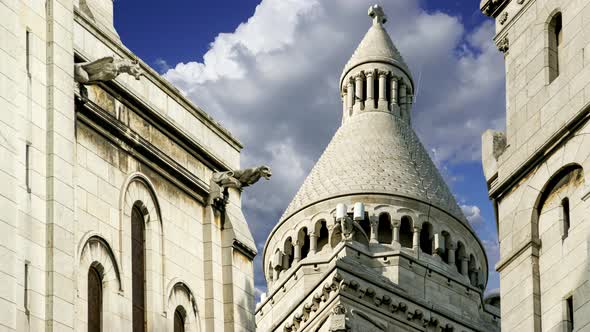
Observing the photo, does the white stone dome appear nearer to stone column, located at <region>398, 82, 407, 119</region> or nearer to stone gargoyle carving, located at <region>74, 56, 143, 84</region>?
stone column, located at <region>398, 82, 407, 119</region>

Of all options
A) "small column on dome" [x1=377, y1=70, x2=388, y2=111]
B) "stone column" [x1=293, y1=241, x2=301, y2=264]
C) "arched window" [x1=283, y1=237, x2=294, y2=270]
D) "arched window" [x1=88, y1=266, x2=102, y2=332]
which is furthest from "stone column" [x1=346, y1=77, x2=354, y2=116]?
"arched window" [x1=88, y1=266, x2=102, y2=332]

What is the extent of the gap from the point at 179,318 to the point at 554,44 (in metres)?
10.3

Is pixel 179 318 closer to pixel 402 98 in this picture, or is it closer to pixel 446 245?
pixel 446 245

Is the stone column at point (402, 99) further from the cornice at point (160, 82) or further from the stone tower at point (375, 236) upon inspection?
the cornice at point (160, 82)

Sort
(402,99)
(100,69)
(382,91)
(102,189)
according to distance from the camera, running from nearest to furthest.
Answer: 1. (100,69)
2. (102,189)
3. (382,91)
4. (402,99)

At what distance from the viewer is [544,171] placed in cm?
4519

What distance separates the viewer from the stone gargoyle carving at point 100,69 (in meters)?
45.0

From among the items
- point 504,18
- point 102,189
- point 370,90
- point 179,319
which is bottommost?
point 179,319

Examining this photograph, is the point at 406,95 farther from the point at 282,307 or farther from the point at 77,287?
the point at 77,287

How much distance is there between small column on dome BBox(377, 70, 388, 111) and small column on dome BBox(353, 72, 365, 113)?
889mm

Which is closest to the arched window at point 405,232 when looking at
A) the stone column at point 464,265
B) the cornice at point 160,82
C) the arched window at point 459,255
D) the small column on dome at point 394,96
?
the arched window at point 459,255

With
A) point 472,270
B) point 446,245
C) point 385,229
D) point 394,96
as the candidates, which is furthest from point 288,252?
point 394,96

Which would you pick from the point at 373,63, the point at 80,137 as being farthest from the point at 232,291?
the point at 373,63

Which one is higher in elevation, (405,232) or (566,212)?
(405,232)
